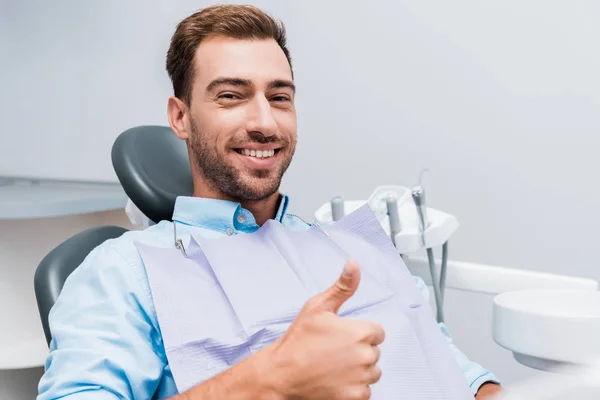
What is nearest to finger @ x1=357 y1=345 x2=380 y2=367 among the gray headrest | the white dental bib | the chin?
the white dental bib

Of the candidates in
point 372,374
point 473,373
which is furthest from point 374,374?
point 473,373

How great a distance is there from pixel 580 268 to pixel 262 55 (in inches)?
38.4

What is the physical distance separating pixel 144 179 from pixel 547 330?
75 cm

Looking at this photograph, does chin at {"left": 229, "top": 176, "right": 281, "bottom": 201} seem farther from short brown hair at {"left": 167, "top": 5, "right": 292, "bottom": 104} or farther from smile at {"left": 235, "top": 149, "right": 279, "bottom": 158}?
short brown hair at {"left": 167, "top": 5, "right": 292, "bottom": 104}

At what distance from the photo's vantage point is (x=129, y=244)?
3.12 feet

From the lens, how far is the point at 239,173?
3.37 ft

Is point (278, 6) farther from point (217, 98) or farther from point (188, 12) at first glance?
point (217, 98)

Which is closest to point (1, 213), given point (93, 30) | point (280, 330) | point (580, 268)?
point (93, 30)

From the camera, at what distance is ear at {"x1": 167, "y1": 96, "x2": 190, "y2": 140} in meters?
1.11

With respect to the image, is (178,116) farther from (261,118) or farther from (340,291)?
(340,291)

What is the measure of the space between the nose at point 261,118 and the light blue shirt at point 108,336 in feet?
0.85

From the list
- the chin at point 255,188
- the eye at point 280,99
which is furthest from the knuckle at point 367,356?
the eye at point 280,99

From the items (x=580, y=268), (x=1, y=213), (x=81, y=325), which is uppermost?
(x=81, y=325)

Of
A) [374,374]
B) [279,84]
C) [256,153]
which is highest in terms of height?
[279,84]
